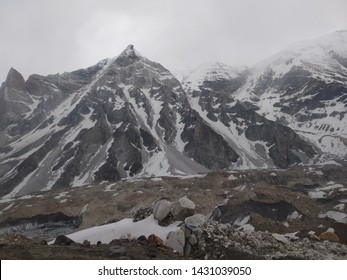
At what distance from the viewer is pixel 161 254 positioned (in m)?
24.3

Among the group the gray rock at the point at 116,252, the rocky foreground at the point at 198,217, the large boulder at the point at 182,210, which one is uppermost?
the large boulder at the point at 182,210

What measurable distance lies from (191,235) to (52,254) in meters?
8.14

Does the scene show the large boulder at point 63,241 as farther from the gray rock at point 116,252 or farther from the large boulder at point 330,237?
the large boulder at point 330,237

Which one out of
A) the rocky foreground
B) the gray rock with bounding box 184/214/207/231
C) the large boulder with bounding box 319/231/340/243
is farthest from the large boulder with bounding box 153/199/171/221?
the large boulder with bounding box 319/231/340/243

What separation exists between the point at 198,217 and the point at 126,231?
5717 millimetres

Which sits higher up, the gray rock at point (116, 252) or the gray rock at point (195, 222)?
the gray rock at point (195, 222)

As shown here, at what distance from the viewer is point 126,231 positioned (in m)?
30.7

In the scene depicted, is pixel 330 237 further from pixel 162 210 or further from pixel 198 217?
pixel 162 210

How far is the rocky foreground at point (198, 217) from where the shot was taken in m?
24.6

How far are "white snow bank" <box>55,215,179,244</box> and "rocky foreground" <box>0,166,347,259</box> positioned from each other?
36 centimetres

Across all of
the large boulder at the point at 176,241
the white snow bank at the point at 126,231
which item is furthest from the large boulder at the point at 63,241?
the large boulder at the point at 176,241

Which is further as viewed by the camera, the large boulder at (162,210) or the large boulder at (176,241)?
the large boulder at (162,210)

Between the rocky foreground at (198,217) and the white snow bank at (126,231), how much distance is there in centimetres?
36

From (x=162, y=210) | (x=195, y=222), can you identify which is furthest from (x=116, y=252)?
(x=162, y=210)
